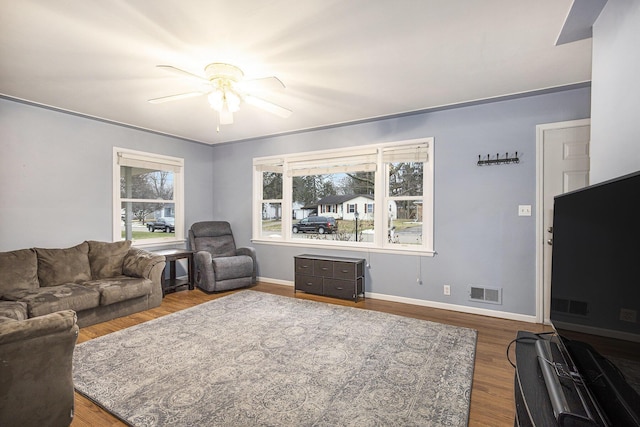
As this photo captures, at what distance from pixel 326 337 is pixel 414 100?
9.07ft

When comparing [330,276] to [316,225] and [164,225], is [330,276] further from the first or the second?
[164,225]

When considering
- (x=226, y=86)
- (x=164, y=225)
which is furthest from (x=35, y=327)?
(x=164, y=225)

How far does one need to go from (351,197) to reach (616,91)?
3298mm

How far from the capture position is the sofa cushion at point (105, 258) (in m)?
3.83

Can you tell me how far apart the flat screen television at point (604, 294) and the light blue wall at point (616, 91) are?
0.37 m

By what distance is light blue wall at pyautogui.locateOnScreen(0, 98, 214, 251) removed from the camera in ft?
11.4

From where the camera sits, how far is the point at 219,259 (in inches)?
184

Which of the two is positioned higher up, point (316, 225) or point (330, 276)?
point (316, 225)

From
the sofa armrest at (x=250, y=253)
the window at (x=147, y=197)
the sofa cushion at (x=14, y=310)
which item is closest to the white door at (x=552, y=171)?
the sofa armrest at (x=250, y=253)

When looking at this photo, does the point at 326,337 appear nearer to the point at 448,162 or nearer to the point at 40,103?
the point at 448,162

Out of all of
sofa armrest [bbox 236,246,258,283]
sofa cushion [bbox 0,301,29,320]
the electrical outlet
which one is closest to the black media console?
the electrical outlet

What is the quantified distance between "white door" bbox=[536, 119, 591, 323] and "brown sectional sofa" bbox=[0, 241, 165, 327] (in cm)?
455

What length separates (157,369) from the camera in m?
2.34

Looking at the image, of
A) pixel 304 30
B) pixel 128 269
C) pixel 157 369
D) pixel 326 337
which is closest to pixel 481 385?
pixel 326 337
